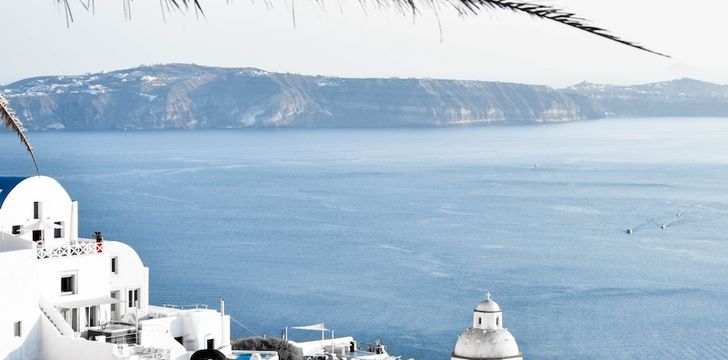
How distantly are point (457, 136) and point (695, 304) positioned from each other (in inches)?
4927

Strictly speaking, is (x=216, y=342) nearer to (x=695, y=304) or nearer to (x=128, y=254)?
(x=128, y=254)

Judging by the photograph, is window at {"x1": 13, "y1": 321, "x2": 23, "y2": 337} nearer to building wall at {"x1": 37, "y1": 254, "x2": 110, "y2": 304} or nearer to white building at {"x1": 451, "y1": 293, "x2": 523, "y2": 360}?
building wall at {"x1": 37, "y1": 254, "x2": 110, "y2": 304}

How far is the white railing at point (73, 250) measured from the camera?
17125mm

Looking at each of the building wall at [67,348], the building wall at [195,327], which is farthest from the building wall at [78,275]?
the building wall at [195,327]

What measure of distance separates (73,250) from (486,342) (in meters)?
8.71

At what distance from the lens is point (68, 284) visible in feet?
57.0

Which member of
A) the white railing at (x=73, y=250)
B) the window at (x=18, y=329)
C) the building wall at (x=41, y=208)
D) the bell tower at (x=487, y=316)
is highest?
the building wall at (x=41, y=208)

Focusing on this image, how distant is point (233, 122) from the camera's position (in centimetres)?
19425

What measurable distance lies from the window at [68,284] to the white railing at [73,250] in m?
0.27

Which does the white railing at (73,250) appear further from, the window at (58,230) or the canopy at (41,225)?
the canopy at (41,225)

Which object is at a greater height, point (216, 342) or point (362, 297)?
point (216, 342)

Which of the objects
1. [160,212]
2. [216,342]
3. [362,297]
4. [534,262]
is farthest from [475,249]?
[216,342]

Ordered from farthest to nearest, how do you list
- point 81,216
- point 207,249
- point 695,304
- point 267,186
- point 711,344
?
point 267,186 < point 81,216 < point 207,249 < point 695,304 < point 711,344

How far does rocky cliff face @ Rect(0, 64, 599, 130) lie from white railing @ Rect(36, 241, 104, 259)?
146 m
